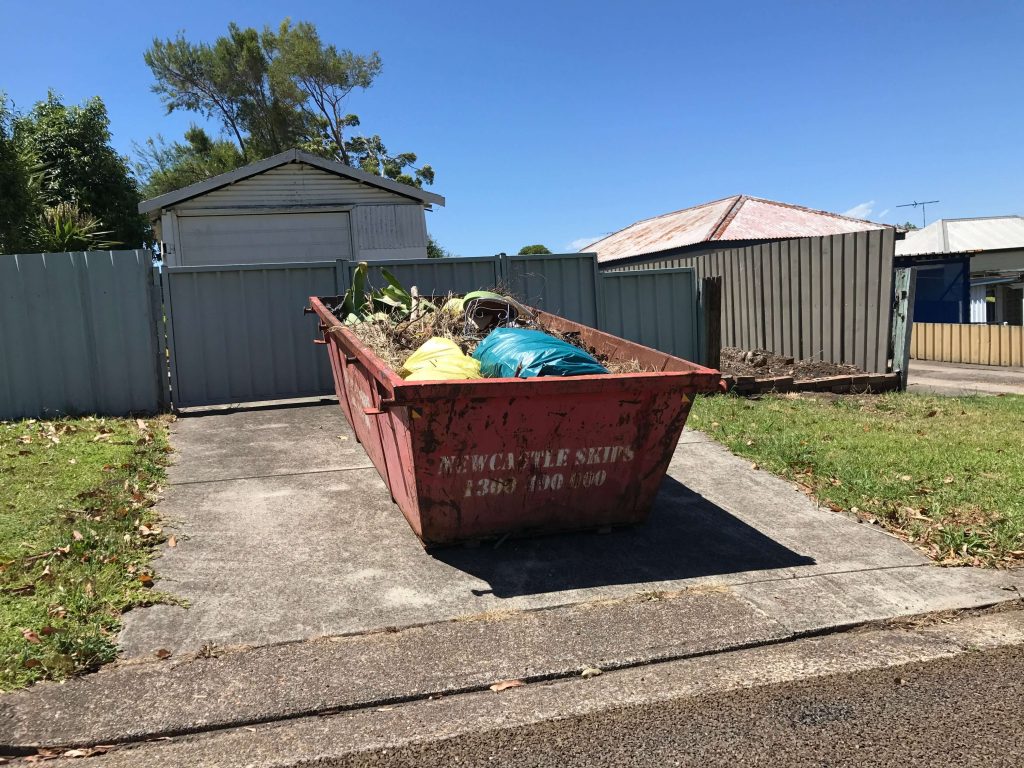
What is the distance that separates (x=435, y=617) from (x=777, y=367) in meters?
8.74

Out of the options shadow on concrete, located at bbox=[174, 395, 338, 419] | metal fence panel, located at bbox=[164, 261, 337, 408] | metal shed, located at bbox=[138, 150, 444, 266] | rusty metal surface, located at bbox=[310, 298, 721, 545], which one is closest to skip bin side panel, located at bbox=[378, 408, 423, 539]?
rusty metal surface, located at bbox=[310, 298, 721, 545]

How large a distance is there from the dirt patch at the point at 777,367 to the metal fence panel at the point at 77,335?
7135 mm

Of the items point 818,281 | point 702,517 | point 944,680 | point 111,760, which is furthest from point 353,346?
point 818,281

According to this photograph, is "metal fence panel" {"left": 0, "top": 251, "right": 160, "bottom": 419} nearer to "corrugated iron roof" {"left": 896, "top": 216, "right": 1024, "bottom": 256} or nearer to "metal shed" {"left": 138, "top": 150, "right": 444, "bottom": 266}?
"metal shed" {"left": 138, "top": 150, "right": 444, "bottom": 266}

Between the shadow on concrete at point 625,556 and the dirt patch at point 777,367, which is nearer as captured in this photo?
the shadow on concrete at point 625,556

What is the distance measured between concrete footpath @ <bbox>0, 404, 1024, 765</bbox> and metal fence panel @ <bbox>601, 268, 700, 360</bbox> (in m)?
5.03

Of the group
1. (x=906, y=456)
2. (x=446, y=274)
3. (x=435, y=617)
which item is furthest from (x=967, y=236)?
(x=435, y=617)

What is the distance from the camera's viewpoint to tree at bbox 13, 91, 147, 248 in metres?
27.4

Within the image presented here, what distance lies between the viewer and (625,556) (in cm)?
498

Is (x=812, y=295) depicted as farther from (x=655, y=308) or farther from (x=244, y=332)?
(x=244, y=332)

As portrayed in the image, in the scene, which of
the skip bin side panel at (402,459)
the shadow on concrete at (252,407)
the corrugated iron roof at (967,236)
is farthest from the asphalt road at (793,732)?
the corrugated iron roof at (967,236)

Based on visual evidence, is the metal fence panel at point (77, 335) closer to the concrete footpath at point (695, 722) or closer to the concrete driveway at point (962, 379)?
the concrete footpath at point (695, 722)

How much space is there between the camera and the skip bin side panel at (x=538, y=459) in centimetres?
452

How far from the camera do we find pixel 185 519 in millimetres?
5562
